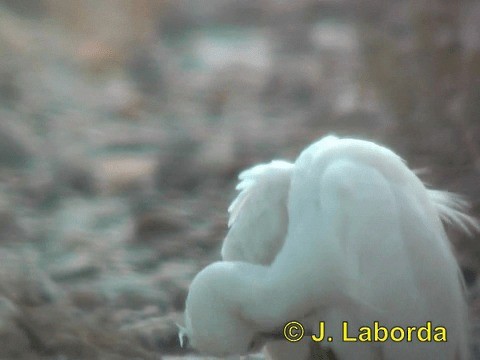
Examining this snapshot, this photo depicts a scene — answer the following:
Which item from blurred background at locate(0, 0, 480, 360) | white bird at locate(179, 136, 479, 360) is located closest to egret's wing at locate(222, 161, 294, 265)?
white bird at locate(179, 136, 479, 360)

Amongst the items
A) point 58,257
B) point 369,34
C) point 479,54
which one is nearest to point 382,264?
point 58,257

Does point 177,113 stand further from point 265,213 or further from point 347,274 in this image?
point 347,274

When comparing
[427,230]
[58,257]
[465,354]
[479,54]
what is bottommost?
[465,354]

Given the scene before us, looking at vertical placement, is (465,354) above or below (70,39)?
below

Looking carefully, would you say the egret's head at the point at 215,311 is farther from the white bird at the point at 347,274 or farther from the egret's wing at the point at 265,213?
the egret's wing at the point at 265,213

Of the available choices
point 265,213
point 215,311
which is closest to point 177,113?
point 265,213

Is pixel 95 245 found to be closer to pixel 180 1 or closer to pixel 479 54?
pixel 180 1
